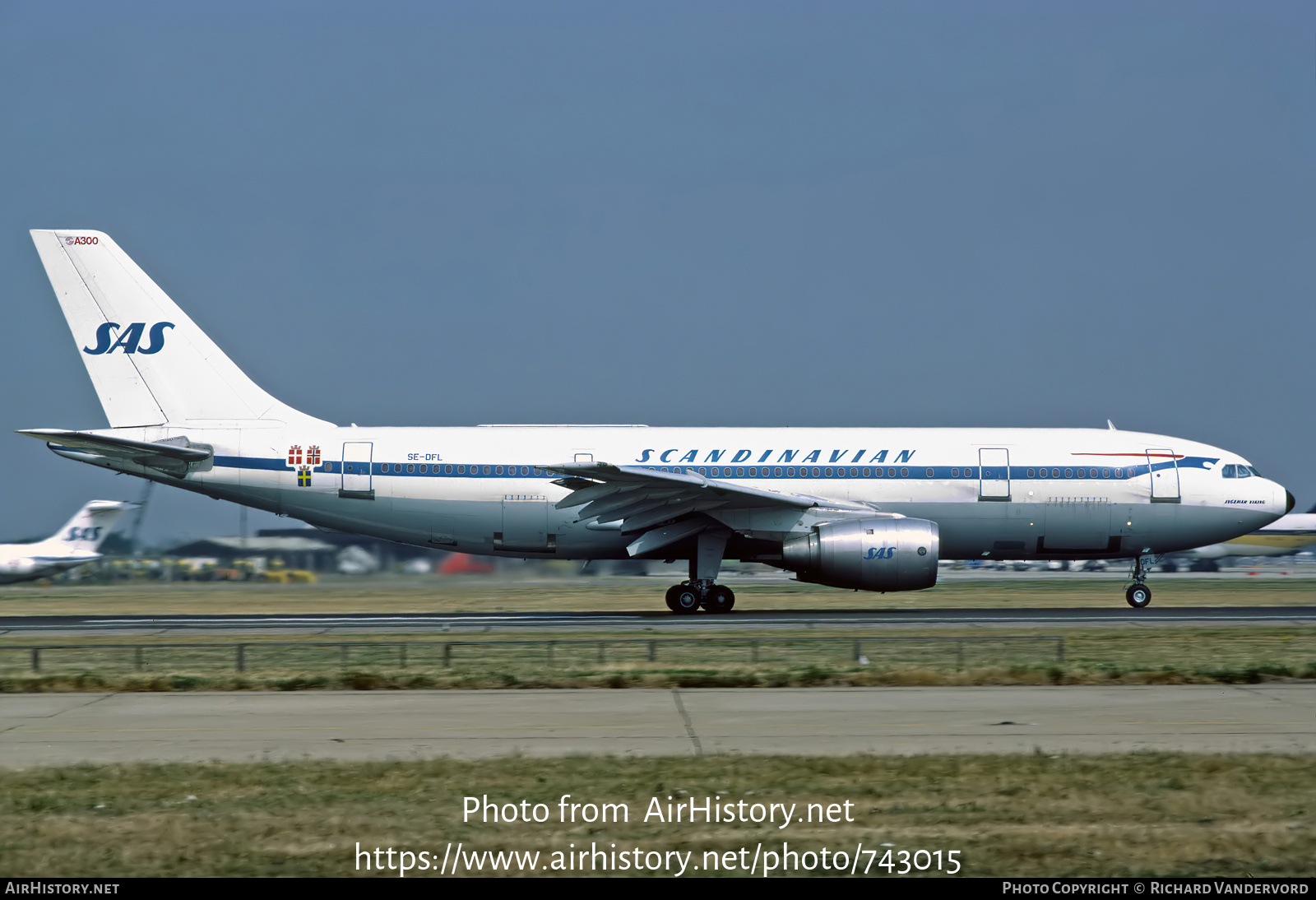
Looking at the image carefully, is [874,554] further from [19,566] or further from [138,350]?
[19,566]

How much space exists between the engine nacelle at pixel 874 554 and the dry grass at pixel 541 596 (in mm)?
3753

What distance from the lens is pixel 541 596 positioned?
3962 centimetres

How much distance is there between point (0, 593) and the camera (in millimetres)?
46000

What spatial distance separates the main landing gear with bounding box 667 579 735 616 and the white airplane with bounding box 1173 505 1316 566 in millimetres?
41782

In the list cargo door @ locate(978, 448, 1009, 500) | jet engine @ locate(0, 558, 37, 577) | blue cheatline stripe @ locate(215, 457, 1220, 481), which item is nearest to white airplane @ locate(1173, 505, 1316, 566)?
blue cheatline stripe @ locate(215, 457, 1220, 481)

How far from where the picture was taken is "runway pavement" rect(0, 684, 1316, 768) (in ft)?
40.1

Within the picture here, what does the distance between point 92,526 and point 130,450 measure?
19.6 meters

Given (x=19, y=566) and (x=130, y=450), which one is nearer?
(x=130, y=450)

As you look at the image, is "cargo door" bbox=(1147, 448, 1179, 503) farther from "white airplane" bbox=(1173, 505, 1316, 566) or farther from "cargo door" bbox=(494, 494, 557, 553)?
"white airplane" bbox=(1173, 505, 1316, 566)

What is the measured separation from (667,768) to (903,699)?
5.35 meters

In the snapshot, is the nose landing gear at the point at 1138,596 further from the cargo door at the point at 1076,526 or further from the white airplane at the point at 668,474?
the cargo door at the point at 1076,526

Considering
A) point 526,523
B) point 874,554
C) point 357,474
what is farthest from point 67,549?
point 874,554

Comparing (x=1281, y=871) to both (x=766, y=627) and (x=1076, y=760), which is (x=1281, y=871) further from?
(x=766, y=627)
